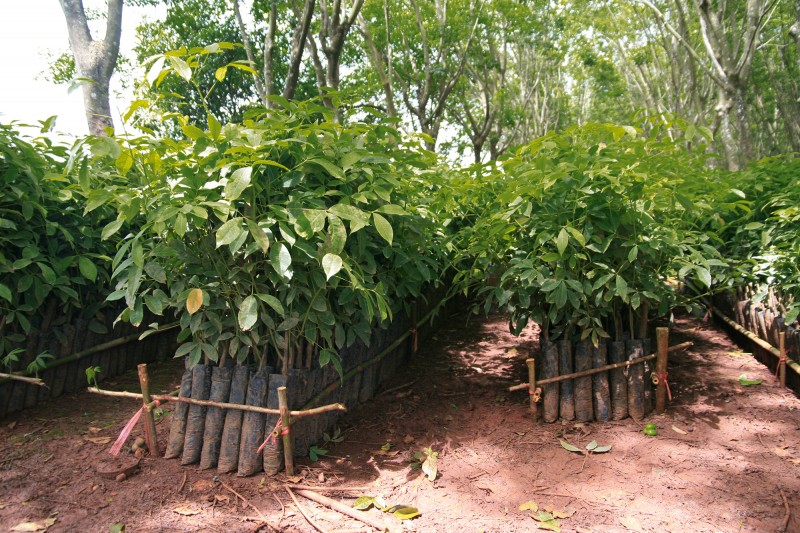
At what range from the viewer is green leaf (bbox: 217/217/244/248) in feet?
7.15

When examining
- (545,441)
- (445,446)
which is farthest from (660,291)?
(445,446)

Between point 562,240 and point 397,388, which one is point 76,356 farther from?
point 562,240

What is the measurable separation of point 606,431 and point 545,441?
14.8 inches

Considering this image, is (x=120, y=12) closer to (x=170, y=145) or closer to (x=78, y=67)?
(x=78, y=67)

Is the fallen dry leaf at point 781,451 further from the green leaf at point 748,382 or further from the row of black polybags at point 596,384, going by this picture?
the green leaf at point 748,382

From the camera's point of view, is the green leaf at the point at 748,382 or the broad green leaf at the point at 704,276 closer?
the broad green leaf at the point at 704,276

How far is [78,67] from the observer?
824 cm

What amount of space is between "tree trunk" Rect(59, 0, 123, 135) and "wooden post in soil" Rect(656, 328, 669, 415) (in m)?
8.30

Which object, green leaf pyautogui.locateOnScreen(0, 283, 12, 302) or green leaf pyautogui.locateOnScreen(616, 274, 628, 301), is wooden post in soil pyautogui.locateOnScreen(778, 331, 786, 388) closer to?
green leaf pyautogui.locateOnScreen(616, 274, 628, 301)

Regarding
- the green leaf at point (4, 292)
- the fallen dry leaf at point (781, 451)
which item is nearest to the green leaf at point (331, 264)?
the green leaf at point (4, 292)

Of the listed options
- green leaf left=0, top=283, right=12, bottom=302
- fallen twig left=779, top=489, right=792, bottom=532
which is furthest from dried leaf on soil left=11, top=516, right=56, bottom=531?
fallen twig left=779, top=489, right=792, bottom=532

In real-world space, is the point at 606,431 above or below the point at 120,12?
below

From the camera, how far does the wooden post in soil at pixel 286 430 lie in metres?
2.56

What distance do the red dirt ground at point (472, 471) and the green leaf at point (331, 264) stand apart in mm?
1163
